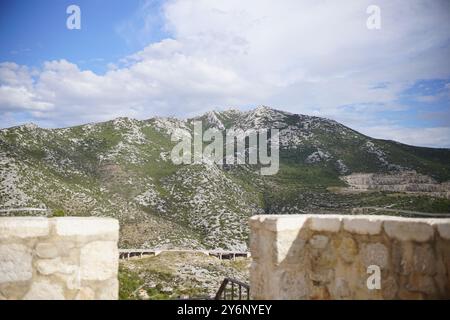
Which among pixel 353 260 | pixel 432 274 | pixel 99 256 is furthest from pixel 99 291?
pixel 432 274

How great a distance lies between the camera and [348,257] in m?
4.25

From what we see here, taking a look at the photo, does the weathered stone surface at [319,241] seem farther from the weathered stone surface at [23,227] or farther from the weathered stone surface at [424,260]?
the weathered stone surface at [23,227]

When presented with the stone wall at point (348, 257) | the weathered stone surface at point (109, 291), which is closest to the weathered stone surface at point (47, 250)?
the weathered stone surface at point (109, 291)

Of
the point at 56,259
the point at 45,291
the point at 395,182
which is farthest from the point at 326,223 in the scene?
the point at 395,182

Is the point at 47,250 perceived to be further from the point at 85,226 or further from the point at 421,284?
the point at 421,284

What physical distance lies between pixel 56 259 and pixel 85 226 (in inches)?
15.8

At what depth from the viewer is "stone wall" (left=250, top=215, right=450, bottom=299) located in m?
3.55

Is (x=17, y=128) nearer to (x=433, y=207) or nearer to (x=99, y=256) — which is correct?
(x=433, y=207)

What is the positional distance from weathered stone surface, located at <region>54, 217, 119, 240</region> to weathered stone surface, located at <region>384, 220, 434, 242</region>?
281cm

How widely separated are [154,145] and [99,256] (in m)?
85.8

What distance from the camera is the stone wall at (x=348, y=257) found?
140 inches

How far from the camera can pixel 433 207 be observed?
45.6 meters

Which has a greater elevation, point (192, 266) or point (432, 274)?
point (432, 274)

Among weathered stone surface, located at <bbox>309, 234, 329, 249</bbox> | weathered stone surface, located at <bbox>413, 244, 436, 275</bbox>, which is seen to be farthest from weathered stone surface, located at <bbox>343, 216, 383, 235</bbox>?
weathered stone surface, located at <bbox>413, 244, 436, 275</bbox>
